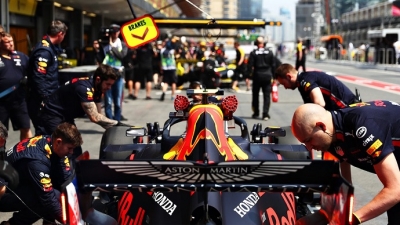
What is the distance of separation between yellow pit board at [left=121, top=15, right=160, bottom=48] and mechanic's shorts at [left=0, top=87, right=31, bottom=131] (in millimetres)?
1817

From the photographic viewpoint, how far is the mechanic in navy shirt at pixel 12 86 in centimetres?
859

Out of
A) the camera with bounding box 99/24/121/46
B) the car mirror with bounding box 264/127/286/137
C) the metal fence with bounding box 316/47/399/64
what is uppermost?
the camera with bounding box 99/24/121/46

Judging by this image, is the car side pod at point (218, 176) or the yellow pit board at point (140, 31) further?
the yellow pit board at point (140, 31)

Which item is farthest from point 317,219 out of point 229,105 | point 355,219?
point 229,105

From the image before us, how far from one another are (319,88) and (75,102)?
8.11 ft

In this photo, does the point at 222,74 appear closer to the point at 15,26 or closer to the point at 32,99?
the point at 15,26

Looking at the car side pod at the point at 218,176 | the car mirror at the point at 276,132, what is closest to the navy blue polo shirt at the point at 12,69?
the car mirror at the point at 276,132

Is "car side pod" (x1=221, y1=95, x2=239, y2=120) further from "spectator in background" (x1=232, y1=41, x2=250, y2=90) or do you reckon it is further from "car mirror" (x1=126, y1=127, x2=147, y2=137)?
"spectator in background" (x1=232, y1=41, x2=250, y2=90)

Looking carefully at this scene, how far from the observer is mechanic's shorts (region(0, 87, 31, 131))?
338 inches

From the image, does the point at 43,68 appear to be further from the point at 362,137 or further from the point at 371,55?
the point at 371,55

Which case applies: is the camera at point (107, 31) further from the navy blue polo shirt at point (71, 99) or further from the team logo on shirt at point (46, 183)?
the team logo on shirt at point (46, 183)

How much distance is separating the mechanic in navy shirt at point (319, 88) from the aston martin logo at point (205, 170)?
12.3 feet

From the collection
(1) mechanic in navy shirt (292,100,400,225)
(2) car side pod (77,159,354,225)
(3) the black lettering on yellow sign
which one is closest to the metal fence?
(3) the black lettering on yellow sign

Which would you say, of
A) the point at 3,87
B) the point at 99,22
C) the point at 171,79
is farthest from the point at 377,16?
the point at 3,87
